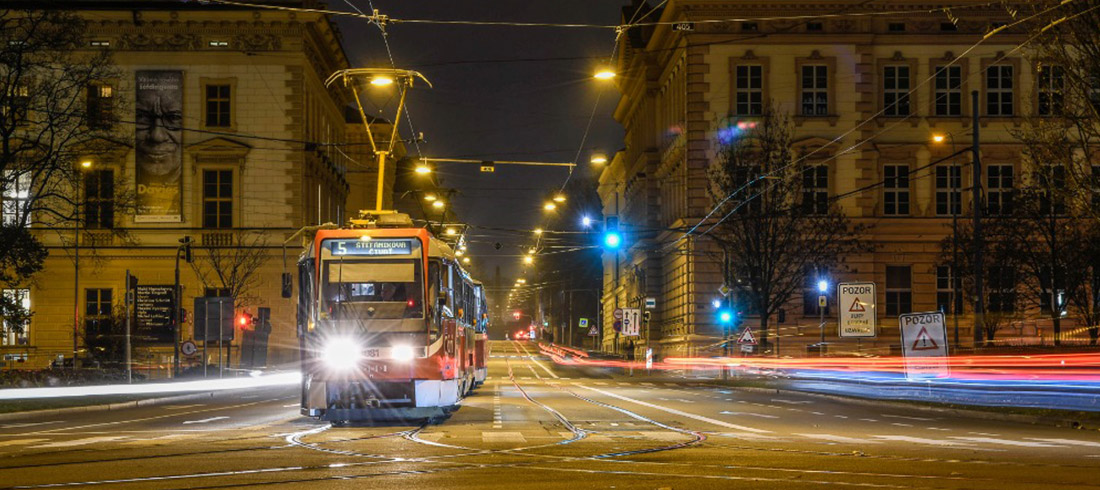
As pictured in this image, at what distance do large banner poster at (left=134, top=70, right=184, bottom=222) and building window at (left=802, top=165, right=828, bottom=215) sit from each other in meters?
28.6

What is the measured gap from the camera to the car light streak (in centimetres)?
3894

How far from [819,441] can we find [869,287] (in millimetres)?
16598

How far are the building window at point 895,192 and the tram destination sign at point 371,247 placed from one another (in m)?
43.1

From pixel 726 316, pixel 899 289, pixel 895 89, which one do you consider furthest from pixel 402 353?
pixel 895 89

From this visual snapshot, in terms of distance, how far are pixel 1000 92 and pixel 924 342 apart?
110 ft

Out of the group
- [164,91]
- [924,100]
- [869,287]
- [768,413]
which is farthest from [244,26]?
[768,413]

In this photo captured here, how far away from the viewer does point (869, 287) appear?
35.5m

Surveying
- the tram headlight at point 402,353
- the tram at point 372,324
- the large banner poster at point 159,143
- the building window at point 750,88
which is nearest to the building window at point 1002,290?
the building window at point 750,88

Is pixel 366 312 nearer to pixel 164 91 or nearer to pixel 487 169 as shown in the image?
pixel 487 169

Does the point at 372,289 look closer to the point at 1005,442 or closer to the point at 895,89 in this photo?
the point at 1005,442

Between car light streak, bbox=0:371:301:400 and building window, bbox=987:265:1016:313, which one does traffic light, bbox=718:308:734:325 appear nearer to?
building window, bbox=987:265:1016:313

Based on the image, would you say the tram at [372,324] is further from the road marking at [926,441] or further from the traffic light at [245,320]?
the traffic light at [245,320]

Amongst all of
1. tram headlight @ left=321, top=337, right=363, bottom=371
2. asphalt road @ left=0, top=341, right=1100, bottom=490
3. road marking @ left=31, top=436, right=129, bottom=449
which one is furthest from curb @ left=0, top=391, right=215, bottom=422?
tram headlight @ left=321, top=337, right=363, bottom=371

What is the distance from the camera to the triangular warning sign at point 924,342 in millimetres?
31891
